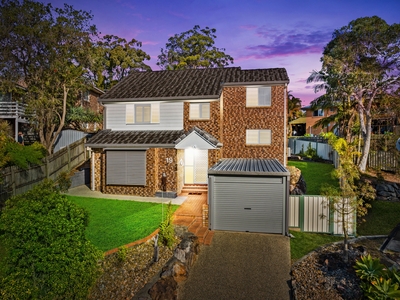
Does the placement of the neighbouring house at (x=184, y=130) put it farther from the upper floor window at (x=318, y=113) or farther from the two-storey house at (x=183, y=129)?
the upper floor window at (x=318, y=113)

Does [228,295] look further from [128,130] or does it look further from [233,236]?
[128,130]

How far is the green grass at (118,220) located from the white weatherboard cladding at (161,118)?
5982 millimetres

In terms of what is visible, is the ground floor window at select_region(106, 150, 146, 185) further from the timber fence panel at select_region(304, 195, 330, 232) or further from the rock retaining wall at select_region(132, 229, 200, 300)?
the timber fence panel at select_region(304, 195, 330, 232)

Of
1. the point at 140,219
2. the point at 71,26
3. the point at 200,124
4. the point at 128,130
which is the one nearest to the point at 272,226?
the point at 140,219

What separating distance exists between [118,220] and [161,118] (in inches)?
357

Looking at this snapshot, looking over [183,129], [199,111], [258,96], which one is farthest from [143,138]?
[258,96]

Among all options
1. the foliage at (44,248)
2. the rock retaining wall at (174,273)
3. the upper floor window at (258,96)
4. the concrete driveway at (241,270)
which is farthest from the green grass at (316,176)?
the foliage at (44,248)

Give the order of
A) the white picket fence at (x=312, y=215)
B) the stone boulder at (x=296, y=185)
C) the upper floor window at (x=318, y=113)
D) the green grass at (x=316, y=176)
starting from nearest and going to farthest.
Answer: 1. the white picket fence at (x=312, y=215)
2. the stone boulder at (x=296, y=185)
3. the green grass at (x=316, y=176)
4. the upper floor window at (x=318, y=113)

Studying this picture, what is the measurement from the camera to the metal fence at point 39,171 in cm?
1400

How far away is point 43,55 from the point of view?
22.9 metres

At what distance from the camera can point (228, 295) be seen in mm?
7270

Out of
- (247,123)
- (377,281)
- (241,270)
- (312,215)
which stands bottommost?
(241,270)

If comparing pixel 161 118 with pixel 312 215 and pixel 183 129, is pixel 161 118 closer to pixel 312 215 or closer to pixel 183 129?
pixel 183 129

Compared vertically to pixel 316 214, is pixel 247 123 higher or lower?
higher
